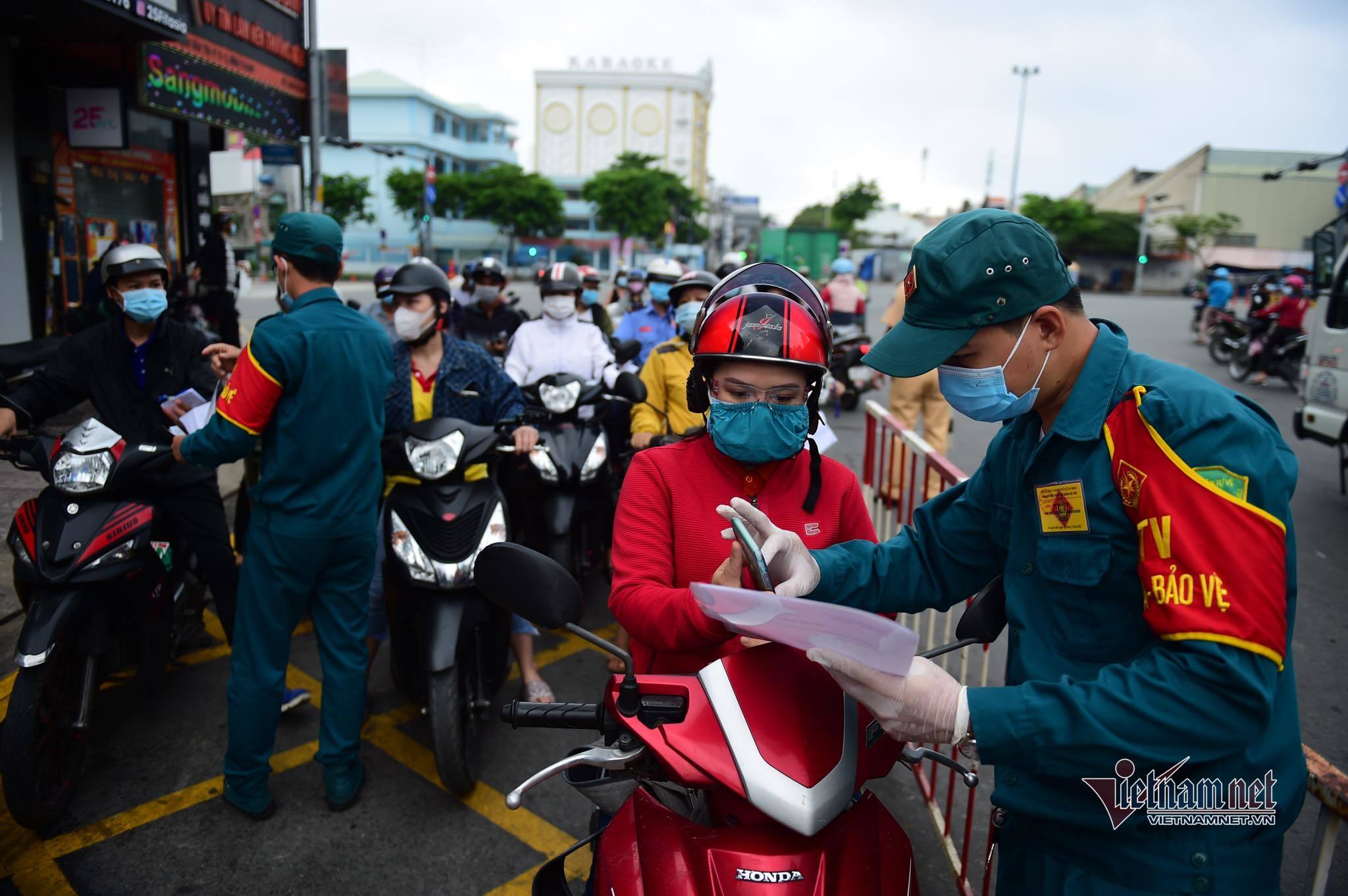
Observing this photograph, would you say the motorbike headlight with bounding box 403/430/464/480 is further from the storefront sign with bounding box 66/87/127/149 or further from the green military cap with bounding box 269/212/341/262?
the storefront sign with bounding box 66/87/127/149

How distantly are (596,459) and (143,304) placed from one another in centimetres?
228

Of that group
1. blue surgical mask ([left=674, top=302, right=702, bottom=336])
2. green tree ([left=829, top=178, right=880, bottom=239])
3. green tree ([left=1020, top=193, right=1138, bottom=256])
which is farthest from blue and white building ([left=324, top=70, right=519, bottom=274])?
blue surgical mask ([left=674, top=302, right=702, bottom=336])

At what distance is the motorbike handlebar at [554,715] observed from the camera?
1.62 meters

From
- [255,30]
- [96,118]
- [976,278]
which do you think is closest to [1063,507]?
[976,278]

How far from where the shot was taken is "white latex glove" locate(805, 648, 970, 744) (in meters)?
1.30

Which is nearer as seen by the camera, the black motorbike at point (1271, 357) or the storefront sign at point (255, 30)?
the storefront sign at point (255, 30)

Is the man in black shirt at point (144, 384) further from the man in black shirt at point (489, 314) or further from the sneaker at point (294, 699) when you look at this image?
the man in black shirt at point (489, 314)

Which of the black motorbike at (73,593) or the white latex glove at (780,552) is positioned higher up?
the white latex glove at (780,552)

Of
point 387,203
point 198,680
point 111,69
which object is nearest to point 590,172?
point 387,203

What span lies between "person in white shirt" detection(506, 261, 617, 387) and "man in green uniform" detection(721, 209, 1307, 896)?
14.2 feet

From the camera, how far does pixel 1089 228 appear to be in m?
64.7

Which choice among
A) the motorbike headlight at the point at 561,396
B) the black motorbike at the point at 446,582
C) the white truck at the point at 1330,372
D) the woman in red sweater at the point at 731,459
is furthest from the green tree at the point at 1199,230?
the woman in red sweater at the point at 731,459

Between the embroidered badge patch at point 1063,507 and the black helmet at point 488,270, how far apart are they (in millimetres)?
6743

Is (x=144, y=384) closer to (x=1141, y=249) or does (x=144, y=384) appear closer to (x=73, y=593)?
(x=73, y=593)
